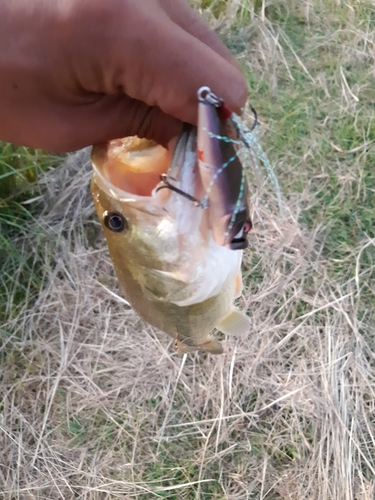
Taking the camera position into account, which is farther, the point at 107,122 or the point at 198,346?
the point at 198,346

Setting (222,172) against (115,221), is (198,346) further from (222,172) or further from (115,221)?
(222,172)

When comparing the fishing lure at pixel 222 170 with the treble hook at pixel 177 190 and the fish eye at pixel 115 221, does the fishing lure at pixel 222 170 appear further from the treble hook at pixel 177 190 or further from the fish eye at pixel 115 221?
the fish eye at pixel 115 221

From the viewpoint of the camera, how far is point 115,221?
930mm

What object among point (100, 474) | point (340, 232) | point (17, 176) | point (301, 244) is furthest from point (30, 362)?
point (340, 232)

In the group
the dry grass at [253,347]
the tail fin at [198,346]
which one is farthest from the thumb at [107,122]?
the dry grass at [253,347]


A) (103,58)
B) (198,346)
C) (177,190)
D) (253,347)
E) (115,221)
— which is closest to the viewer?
(103,58)

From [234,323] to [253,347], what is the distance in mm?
664

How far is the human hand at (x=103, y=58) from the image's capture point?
25.7 inches

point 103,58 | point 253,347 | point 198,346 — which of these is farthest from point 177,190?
point 253,347

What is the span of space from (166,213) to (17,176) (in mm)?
1665

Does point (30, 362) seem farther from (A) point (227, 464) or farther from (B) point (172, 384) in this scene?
(A) point (227, 464)

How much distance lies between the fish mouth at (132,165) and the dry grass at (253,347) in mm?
1302

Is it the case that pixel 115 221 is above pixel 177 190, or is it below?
below

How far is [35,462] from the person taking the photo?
219 centimetres
